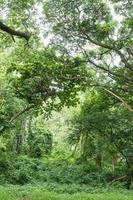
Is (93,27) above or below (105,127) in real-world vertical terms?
above

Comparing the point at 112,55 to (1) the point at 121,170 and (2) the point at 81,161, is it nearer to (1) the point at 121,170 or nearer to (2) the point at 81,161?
(1) the point at 121,170

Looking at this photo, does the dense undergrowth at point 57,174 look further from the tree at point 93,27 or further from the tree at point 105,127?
the tree at point 93,27

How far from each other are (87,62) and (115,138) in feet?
16.2

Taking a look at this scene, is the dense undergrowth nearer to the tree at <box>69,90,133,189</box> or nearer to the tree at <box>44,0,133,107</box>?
the tree at <box>69,90,133,189</box>

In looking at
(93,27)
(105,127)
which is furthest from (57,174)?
(93,27)

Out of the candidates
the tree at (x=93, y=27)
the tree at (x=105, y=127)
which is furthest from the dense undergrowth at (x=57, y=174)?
the tree at (x=93, y=27)

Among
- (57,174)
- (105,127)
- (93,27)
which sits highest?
(93,27)

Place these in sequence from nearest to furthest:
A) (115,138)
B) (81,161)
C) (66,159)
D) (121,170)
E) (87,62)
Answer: (87,62)
(115,138)
(121,170)
(81,161)
(66,159)

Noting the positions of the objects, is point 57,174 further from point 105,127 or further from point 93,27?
point 93,27

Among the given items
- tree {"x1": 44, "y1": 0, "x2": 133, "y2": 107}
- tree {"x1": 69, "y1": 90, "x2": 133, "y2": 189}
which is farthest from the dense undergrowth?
tree {"x1": 44, "y1": 0, "x2": 133, "y2": 107}

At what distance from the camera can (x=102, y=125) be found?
21.9 metres

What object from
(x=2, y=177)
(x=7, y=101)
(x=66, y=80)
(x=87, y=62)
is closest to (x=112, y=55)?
(x=87, y=62)

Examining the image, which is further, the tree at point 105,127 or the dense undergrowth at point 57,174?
the tree at point 105,127

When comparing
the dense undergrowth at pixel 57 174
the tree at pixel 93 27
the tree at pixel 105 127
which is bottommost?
the dense undergrowth at pixel 57 174
